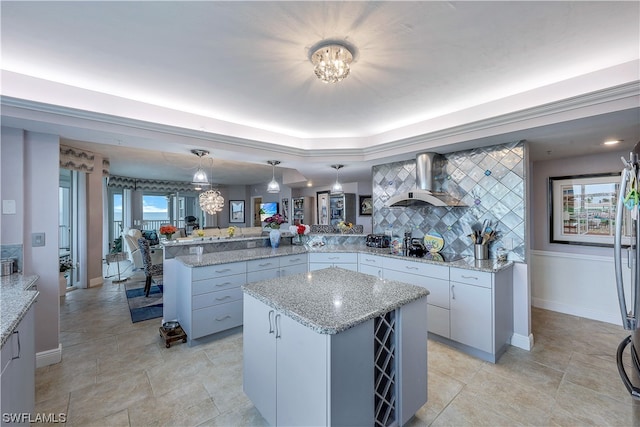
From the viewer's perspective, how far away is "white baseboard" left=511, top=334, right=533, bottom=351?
268cm

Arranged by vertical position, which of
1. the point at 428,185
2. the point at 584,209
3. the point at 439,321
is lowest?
the point at 439,321

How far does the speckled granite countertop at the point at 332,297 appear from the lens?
1.32 meters

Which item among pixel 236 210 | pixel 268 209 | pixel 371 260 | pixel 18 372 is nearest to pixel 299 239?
pixel 371 260

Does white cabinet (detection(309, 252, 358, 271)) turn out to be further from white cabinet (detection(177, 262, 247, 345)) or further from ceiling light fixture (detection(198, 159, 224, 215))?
ceiling light fixture (detection(198, 159, 224, 215))

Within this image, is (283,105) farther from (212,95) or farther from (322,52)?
(322,52)

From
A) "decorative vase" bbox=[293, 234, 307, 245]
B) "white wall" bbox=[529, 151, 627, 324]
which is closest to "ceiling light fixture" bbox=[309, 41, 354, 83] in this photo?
"decorative vase" bbox=[293, 234, 307, 245]

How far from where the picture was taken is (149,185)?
8242 mm

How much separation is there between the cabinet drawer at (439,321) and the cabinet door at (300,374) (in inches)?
77.7

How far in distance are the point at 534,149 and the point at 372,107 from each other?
2079mm

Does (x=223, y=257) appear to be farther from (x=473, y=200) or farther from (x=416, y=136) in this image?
(x=473, y=200)

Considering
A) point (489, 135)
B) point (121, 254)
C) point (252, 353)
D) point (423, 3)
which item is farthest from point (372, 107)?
point (121, 254)

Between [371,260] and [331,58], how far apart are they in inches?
99.0

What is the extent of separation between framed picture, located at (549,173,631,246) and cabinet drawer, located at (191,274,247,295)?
4357 mm

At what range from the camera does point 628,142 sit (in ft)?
9.37
